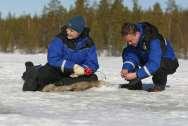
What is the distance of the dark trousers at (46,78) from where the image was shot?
7676mm

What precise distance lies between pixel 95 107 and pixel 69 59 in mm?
2086

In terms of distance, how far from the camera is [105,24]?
3756 centimetres

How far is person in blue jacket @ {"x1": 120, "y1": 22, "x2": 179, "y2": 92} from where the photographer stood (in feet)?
24.6

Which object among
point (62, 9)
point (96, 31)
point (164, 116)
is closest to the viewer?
point (164, 116)

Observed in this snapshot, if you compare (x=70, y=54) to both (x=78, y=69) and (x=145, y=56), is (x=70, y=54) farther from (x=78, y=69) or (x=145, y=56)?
(x=145, y=56)

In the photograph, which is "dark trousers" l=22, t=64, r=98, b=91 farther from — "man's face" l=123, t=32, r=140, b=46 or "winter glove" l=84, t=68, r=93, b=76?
"man's face" l=123, t=32, r=140, b=46

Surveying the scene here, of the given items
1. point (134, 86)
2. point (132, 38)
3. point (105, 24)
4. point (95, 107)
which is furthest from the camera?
point (105, 24)

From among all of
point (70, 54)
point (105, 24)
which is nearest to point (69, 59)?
point (70, 54)

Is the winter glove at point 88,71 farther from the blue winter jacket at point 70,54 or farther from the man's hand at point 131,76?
the man's hand at point 131,76

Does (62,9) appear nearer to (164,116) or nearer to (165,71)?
(165,71)

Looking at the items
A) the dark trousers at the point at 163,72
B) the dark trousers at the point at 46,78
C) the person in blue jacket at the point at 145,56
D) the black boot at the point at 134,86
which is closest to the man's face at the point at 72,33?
the dark trousers at the point at 46,78

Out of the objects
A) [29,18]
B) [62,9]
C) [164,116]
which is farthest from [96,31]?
[164,116]

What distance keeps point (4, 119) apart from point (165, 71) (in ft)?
11.9

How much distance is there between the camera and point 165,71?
793cm
